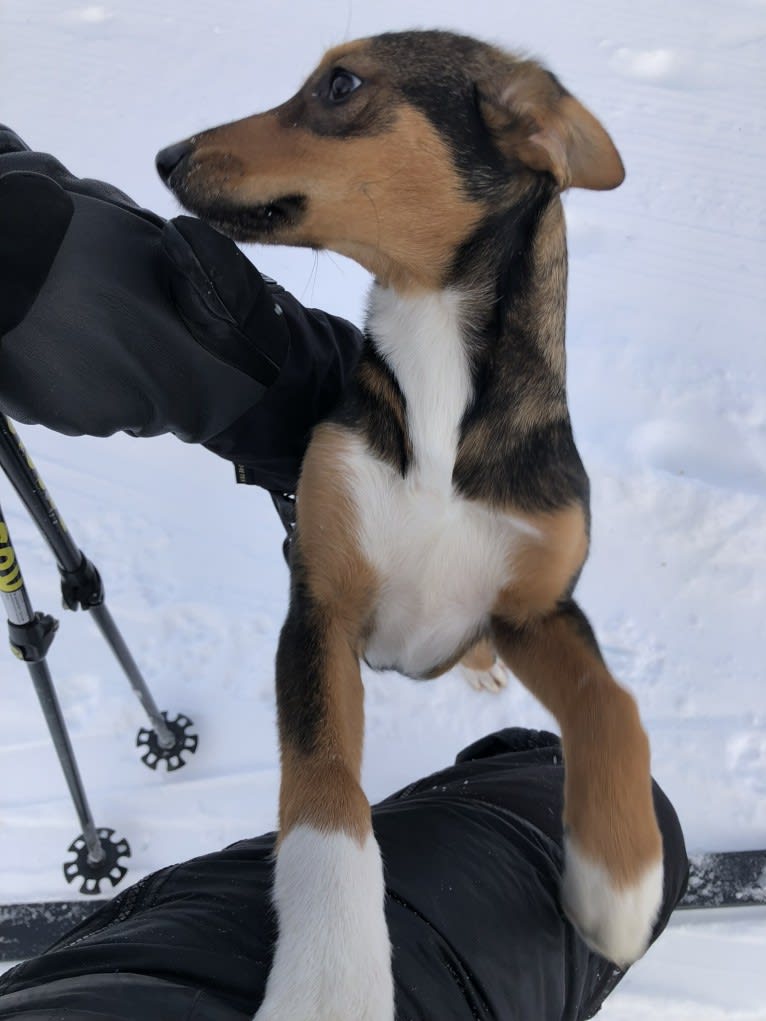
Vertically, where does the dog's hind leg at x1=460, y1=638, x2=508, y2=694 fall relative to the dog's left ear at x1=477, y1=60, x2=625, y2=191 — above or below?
below

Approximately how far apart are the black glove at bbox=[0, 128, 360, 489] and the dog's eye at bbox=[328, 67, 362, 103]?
0.35 metres

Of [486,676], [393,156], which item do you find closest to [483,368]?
[393,156]

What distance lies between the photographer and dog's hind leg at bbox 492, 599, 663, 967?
4.66 ft

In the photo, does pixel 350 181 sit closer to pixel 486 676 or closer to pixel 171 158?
pixel 171 158

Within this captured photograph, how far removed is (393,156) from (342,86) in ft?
0.62

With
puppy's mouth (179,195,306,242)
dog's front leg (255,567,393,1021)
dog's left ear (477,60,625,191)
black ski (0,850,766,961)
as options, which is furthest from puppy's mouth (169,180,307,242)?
black ski (0,850,766,961)

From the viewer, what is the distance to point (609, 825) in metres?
1.44

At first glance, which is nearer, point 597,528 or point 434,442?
point 434,442

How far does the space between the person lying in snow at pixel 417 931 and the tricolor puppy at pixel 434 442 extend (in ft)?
0.27

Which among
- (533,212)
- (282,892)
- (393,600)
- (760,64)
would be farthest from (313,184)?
(760,64)

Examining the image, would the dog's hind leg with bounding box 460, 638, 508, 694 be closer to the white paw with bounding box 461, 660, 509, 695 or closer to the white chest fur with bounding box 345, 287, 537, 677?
the white paw with bounding box 461, 660, 509, 695

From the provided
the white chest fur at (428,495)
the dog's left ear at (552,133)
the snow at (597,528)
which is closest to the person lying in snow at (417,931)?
the white chest fur at (428,495)

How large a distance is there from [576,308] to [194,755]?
2.40 m

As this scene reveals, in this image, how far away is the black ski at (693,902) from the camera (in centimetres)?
222
